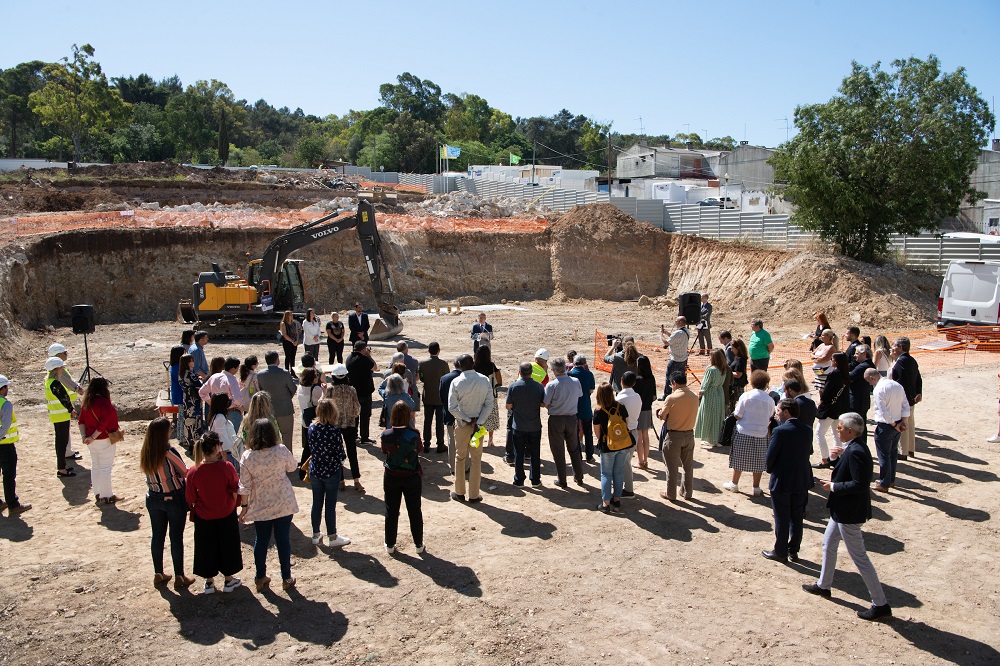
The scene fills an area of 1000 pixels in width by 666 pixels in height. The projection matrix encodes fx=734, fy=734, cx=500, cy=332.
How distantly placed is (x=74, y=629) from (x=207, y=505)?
1.40 m

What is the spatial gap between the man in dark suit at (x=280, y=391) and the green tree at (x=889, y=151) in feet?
73.5

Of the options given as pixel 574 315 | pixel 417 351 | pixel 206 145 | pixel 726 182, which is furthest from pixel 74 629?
pixel 206 145

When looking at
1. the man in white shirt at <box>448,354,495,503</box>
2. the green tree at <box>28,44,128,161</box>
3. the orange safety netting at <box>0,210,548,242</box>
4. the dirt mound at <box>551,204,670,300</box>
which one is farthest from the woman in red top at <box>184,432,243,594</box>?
the green tree at <box>28,44,128,161</box>

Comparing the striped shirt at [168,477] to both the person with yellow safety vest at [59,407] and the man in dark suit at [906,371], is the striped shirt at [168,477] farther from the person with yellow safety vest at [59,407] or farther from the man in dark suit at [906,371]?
the man in dark suit at [906,371]

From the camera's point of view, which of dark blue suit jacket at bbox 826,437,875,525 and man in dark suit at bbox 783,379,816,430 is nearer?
dark blue suit jacket at bbox 826,437,875,525

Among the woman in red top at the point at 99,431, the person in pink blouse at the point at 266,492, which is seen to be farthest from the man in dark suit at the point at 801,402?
the woman in red top at the point at 99,431

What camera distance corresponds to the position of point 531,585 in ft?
21.9

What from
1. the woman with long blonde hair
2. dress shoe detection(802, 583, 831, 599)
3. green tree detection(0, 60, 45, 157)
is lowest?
dress shoe detection(802, 583, 831, 599)

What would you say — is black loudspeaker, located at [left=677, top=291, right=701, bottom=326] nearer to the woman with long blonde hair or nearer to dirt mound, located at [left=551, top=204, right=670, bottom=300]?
the woman with long blonde hair

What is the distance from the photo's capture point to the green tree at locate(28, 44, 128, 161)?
200 feet

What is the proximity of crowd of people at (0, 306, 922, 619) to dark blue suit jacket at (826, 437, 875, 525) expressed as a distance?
1cm

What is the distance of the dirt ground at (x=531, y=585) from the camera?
570cm

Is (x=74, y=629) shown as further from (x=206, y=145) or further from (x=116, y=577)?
(x=206, y=145)

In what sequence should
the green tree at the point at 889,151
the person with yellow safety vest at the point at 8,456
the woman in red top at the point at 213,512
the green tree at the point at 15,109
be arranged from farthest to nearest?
1. the green tree at the point at 15,109
2. the green tree at the point at 889,151
3. the person with yellow safety vest at the point at 8,456
4. the woman in red top at the point at 213,512
